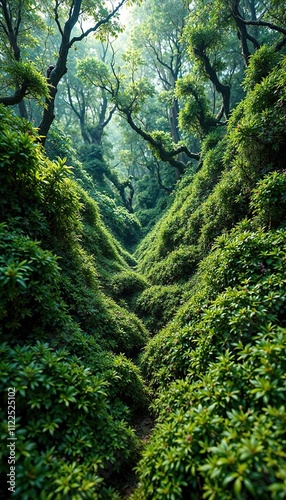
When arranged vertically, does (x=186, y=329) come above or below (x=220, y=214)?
below

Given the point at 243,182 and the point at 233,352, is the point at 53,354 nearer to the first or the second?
the point at 233,352

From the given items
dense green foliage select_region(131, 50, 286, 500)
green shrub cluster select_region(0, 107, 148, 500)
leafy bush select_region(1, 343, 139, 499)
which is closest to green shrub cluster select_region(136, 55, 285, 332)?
dense green foliage select_region(131, 50, 286, 500)

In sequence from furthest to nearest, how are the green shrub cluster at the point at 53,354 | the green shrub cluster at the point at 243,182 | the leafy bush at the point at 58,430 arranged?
the green shrub cluster at the point at 243,182
the green shrub cluster at the point at 53,354
the leafy bush at the point at 58,430

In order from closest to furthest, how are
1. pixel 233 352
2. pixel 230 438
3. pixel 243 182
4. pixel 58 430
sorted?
pixel 230 438 → pixel 58 430 → pixel 233 352 → pixel 243 182

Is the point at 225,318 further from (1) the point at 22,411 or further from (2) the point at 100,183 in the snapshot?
(2) the point at 100,183

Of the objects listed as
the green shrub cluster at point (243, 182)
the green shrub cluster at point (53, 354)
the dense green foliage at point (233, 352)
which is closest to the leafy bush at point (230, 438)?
the dense green foliage at point (233, 352)

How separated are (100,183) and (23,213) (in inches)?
678

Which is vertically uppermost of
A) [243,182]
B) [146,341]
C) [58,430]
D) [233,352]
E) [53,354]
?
[243,182]

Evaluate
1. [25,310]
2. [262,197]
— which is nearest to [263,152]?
[262,197]

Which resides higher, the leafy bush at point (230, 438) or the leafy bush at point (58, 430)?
the leafy bush at point (58, 430)


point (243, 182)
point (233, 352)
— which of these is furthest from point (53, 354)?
point (243, 182)

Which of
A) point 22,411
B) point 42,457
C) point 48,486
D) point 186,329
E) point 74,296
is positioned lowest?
point 186,329

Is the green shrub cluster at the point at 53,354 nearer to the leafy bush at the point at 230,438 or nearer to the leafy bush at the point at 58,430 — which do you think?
the leafy bush at the point at 58,430

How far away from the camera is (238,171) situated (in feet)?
18.8
